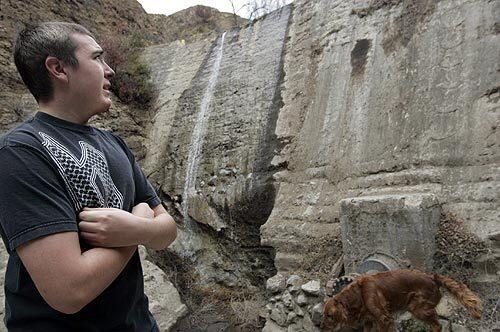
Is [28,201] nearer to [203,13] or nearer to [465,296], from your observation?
[465,296]

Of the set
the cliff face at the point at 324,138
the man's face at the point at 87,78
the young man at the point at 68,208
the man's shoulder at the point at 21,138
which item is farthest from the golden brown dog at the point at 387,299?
the man's shoulder at the point at 21,138

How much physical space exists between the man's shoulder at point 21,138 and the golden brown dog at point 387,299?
2.44 m

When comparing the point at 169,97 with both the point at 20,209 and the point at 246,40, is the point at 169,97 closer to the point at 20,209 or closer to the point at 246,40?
the point at 246,40

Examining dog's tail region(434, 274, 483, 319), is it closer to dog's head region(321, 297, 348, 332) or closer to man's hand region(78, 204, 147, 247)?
dog's head region(321, 297, 348, 332)

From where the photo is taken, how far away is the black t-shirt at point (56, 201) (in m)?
0.86

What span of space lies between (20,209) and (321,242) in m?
3.72

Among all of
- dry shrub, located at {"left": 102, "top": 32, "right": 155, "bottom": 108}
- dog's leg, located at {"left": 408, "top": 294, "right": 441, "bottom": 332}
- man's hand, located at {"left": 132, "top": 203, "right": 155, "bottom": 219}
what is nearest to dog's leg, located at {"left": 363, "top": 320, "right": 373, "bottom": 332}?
dog's leg, located at {"left": 408, "top": 294, "right": 441, "bottom": 332}

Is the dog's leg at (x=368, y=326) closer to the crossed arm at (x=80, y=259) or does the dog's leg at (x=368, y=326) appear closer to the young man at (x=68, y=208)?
the young man at (x=68, y=208)

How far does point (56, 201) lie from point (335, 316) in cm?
240

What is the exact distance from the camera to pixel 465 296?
252cm

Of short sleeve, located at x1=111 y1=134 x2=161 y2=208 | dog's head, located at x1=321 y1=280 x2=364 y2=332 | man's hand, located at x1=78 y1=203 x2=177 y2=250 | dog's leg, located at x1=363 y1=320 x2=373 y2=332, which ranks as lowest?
dog's leg, located at x1=363 y1=320 x2=373 y2=332

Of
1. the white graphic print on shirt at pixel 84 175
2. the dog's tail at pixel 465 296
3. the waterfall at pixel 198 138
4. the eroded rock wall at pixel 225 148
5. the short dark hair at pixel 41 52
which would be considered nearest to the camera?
the white graphic print on shirt at pixel 84 175

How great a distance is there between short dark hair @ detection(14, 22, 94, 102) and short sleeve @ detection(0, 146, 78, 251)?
0.93 ft

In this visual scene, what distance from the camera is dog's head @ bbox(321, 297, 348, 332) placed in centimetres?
271
